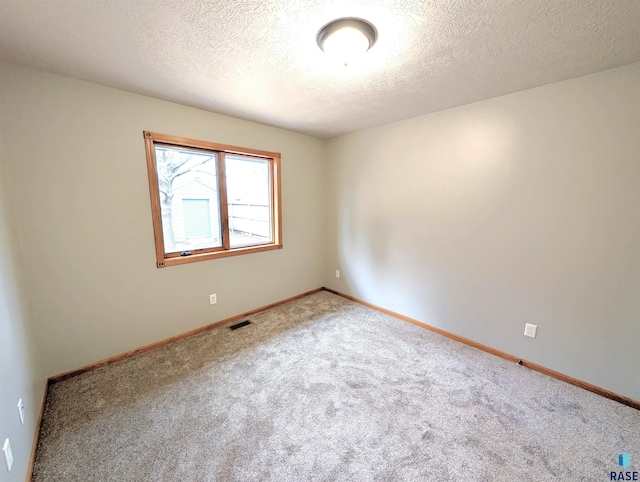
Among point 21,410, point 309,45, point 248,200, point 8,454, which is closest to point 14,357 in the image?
point 21,410

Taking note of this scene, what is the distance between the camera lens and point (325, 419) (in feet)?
5.32

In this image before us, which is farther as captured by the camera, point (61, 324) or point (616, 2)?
point (61, 324)

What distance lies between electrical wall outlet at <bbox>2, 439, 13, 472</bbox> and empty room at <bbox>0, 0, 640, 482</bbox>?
1 cm

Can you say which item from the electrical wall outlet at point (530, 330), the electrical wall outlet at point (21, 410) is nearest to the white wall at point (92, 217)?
the electrical wall outlet at point (21, 410)

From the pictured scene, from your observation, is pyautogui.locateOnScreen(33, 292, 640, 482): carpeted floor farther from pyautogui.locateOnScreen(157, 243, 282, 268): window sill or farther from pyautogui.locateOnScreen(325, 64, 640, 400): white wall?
pyautogui.locateOnScreen(157, 243, 282, 268): window sill

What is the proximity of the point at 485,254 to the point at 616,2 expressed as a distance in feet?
5.63

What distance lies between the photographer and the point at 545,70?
1700 mm

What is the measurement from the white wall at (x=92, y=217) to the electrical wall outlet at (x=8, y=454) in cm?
109

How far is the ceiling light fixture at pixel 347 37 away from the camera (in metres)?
1.29

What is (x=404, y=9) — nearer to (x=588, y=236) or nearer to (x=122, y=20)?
(x=122, y=20)

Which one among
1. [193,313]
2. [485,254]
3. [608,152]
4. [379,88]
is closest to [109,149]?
Answer: [193,313]

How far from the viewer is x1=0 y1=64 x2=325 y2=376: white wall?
68.7 inches

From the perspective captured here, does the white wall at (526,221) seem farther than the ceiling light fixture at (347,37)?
Yes

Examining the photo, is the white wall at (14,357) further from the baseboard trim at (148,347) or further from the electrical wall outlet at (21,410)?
the baseboard trim at (148,347)
